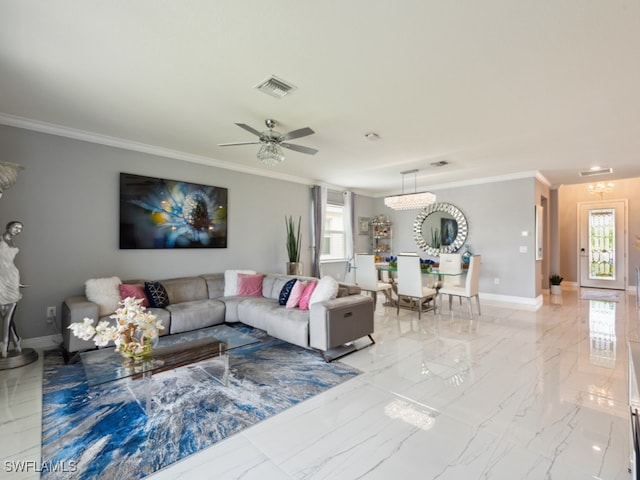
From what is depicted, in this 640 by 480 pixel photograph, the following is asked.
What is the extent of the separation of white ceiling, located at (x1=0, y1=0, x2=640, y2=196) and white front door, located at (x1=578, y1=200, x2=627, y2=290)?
528 centimetres

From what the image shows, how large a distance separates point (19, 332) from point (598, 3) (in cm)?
588

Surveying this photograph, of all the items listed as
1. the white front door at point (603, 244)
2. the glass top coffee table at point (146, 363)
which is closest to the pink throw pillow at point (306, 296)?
the glass top coffee table at point (146, 363)

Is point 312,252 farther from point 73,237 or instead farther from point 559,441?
point 559,441

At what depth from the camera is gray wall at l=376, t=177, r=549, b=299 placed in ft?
19.2

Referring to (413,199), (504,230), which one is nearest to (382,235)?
(413,199)

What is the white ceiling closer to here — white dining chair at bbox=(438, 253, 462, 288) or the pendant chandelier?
the pendant chandelier

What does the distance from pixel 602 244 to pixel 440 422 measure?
9.02m

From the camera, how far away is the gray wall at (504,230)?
5844 mm

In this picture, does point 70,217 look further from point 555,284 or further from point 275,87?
point 555,284

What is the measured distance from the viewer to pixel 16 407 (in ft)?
7.72

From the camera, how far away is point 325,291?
355cm

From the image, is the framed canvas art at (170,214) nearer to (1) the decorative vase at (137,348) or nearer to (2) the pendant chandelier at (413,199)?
(1) the decorative vase at (137,348)

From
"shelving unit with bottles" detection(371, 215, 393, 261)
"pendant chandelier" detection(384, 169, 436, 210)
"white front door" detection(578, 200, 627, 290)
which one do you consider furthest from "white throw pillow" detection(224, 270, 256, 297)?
"white front door" detection(578, 200, 627, 290)

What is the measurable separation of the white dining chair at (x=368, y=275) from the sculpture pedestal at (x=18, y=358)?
15.0ft
